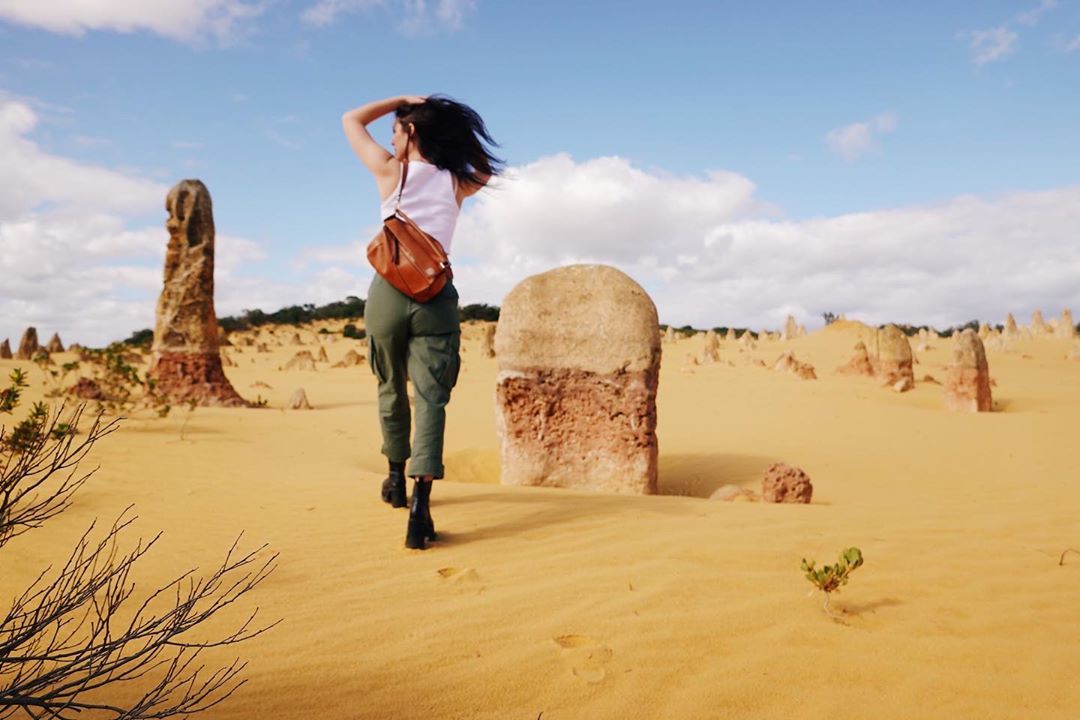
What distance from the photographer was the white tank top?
11.9 ft

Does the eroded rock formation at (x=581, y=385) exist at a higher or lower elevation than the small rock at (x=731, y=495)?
higher

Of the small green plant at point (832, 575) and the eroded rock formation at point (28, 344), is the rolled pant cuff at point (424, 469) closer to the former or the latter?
the small green plant at point (832, 575)

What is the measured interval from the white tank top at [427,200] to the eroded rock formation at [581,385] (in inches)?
93.8

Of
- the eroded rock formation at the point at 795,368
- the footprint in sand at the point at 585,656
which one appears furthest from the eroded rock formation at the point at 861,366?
the footprint in sand at the point at 585,656

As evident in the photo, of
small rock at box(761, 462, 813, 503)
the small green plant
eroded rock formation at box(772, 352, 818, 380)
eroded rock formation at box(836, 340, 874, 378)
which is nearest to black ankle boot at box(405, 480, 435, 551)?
the small green plant

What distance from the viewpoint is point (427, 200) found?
365cm

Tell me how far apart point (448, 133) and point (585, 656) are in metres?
2.52

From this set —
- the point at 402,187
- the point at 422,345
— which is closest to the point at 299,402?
the point at 422,345

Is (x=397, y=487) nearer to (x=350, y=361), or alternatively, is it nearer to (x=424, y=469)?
(x=424, y=469)

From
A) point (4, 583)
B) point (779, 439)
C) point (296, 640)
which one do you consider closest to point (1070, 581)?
point (296, 640)

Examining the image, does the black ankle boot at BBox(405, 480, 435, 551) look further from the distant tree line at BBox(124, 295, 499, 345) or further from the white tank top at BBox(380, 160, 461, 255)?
the distant tree line at BBox(124, 295, 499, 345)

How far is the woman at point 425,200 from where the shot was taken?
3.63m

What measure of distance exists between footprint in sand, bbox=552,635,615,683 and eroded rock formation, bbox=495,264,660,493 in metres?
3.26

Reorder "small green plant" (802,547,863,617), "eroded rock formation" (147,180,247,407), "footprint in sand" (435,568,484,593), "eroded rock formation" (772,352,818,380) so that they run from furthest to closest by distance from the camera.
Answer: "eroded rock formation" (772,352,818,380) → "eroded rock formation" (147,180,247,407) → "footprint in sand" (435,568,484,593) → "small green plant" (802,547,863,617)
